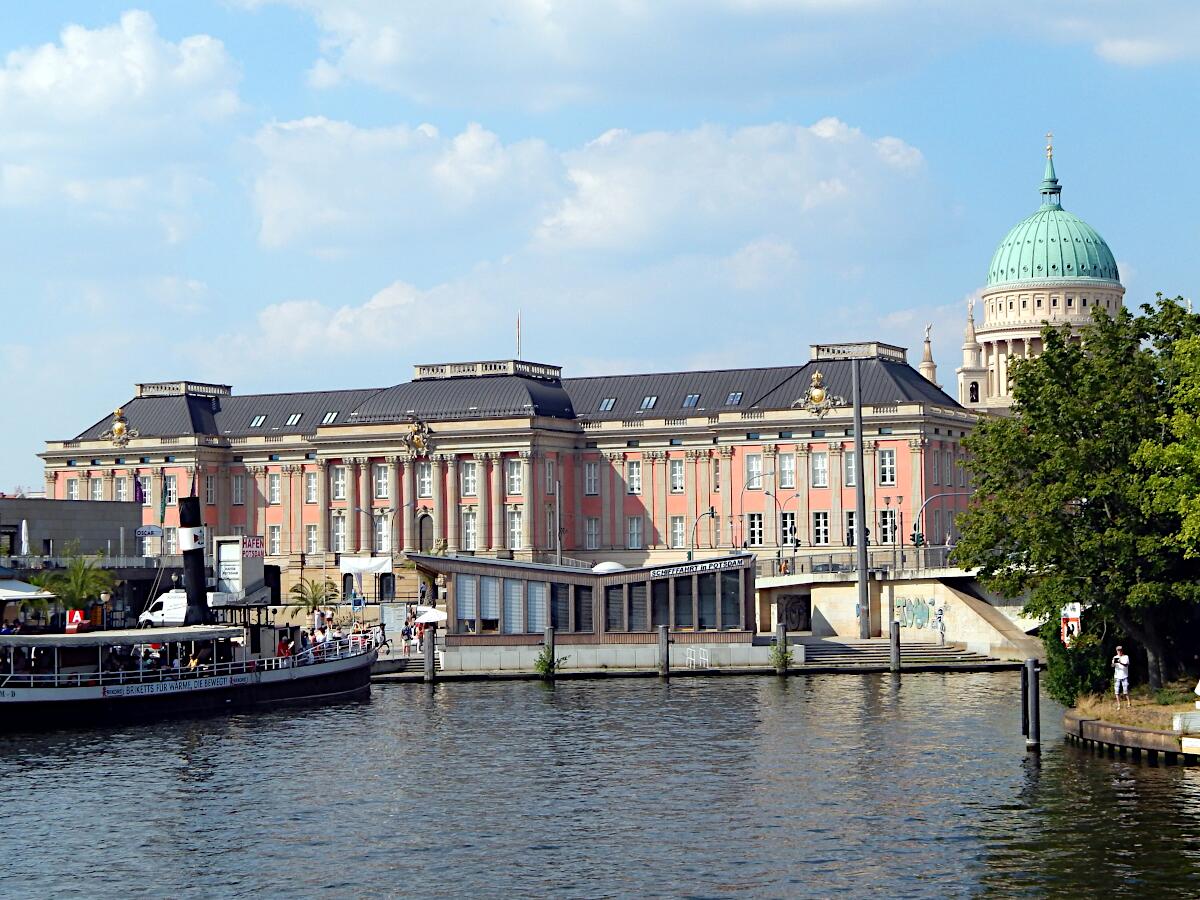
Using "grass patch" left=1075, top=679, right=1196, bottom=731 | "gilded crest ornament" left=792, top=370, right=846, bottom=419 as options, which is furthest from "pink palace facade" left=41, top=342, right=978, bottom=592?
"grass patch" left=1075, top=679, right=1196, bottom=731

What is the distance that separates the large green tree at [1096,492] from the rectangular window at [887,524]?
8956 centimetres

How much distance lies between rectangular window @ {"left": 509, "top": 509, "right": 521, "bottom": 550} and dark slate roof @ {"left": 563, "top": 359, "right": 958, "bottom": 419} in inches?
467

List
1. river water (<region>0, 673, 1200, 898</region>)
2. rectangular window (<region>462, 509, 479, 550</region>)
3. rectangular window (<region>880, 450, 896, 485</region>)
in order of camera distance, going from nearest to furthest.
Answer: river water (<region>0, 673, 1200, 898</region>), rectangular window (<region>880, 450, 896, 485</region>), rectangular window (<region>462, 509, 479, 550</region>)

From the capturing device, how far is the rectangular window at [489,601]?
10594 cm

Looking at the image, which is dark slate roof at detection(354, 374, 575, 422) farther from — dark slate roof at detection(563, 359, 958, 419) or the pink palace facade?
dark slate roof at detection(563, 359, 958, 419)

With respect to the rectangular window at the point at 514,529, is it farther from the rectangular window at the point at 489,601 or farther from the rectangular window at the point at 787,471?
the rectangular window at the point at 489,601

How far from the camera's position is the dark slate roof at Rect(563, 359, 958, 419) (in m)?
165

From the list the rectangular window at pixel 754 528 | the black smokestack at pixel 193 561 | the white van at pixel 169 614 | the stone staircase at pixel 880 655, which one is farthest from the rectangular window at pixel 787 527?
the black smokestack at pixel 193 561

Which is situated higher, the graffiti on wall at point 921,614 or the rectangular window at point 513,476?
the rectangular window at point 513,476

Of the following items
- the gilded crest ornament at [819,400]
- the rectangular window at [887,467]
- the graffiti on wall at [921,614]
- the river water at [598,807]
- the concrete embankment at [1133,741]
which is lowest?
the river water at [598,807]

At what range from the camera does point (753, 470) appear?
550ft

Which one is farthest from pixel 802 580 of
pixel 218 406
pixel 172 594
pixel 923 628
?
pixel 218 406

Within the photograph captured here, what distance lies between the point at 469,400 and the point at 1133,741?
4597 inches

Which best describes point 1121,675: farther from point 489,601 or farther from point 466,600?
point 466,600
